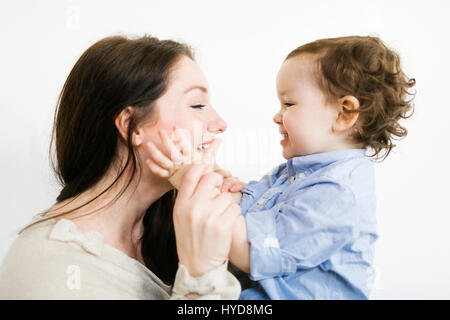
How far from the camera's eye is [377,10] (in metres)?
2.07

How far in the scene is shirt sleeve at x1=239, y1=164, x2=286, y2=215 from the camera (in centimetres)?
131

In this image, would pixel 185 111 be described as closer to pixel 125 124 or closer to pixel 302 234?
pixel 125 124

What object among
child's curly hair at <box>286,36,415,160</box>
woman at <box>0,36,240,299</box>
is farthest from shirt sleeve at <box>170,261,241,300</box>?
child's curly hair at <box>286,36,415,160</box>

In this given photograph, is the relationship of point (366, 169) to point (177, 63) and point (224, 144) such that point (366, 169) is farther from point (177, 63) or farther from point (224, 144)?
point (224, 144)

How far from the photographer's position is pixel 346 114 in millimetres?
1282

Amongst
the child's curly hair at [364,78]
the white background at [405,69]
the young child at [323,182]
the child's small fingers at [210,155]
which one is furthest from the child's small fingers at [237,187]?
the white background at [405,69]

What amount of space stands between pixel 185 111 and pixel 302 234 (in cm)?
50

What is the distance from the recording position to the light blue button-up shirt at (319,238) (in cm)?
102

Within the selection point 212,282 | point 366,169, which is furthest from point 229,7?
point 212,282

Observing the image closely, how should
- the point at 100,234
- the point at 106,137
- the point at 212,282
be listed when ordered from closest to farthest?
the point at 212,282 → the point at 100,234 → the point at 106,137

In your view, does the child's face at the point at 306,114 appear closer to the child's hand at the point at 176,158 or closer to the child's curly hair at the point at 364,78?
the child's curly hair at the point at 364,78

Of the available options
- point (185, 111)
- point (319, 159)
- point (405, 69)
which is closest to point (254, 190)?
point (319, 159)
